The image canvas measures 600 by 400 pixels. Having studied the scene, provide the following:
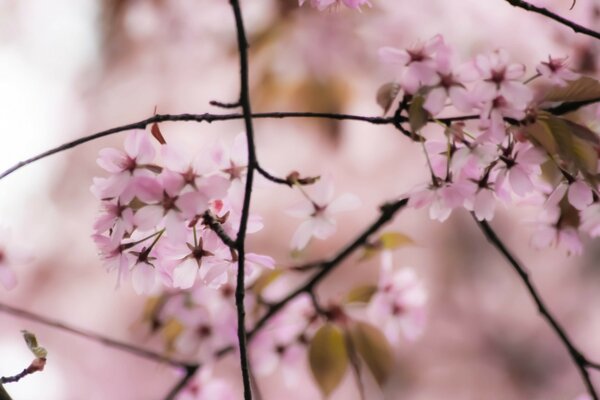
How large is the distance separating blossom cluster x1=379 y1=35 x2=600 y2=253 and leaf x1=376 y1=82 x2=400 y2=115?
13 mm

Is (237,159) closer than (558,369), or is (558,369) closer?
(237,159)

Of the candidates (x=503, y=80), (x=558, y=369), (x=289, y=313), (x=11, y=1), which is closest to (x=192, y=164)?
(x=503, y=80)

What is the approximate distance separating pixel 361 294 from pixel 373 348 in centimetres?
9

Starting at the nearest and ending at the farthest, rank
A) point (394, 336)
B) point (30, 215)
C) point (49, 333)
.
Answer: point (394, 336), point (30, 215), point (49, 333)

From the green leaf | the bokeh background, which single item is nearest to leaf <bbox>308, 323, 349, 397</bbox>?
the green leaf

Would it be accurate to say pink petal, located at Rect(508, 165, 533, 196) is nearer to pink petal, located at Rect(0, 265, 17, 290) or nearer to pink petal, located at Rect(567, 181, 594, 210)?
pink petal, located at Rect(567, 181, 594, 210)

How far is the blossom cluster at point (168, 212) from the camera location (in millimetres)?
550

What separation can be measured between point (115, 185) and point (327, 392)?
45 centimetres

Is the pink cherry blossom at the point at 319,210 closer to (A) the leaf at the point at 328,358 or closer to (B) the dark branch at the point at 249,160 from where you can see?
(B) the dark branch at the point at 249,160

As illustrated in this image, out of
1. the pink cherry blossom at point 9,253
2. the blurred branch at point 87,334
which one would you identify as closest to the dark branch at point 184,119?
the blurred branch at point 87,334

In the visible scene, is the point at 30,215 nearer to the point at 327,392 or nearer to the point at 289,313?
the point at 289,313

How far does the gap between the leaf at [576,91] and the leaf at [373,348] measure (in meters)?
0.46

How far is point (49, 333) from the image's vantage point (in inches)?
116

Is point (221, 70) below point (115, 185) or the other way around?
the other way around
